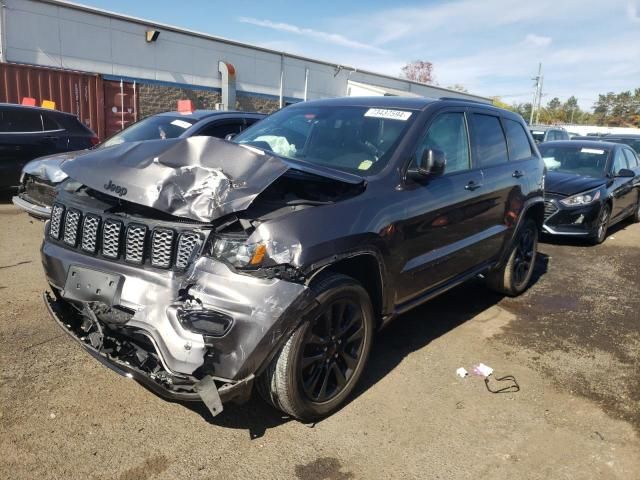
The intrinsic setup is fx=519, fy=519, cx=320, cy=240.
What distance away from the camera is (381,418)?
10.1 feet

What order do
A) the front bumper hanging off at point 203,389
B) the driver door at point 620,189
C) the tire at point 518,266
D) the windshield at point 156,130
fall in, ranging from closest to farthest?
1. the front bumper hanging off at point 203,389
2. the tire at point 518,266
3. the windshield at point 156,130
4. the driver door at point 620,189

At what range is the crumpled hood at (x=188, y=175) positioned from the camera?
8.48 feet

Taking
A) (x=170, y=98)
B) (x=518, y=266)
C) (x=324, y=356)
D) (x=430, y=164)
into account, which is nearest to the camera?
(x=324, y=356)

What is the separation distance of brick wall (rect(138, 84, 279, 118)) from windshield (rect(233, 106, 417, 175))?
1429 cm

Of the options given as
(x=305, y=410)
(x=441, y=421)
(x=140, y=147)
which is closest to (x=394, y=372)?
(x=441, y=421)

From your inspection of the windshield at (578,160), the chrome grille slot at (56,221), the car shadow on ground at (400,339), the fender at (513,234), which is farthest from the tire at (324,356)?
the windshield at (578,160)

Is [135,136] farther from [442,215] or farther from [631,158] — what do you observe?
[631,158]

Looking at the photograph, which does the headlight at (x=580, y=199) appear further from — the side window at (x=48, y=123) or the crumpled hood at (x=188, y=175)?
the side window at (x=48, y=123)

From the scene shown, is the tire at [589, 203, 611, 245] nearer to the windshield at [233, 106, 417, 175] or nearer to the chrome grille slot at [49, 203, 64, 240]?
the windshield at [233, 106, 417, 175]

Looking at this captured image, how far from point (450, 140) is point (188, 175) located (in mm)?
2223

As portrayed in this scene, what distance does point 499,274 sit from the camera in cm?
518

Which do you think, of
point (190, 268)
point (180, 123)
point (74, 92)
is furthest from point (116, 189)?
point (74, 92)

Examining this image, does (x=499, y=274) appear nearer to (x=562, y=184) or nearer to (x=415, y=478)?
(x=415, y=478)

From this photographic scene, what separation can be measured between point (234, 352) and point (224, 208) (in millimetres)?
695
